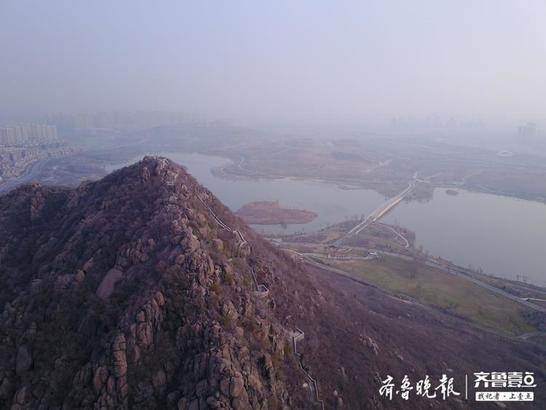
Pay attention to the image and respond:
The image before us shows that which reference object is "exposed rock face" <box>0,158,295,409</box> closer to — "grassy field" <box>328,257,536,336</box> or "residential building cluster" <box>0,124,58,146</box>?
"grassy field" <box>328,257,536,336</box>

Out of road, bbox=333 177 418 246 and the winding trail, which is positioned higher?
the winding trail

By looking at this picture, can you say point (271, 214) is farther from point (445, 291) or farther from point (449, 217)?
point (445, 291)

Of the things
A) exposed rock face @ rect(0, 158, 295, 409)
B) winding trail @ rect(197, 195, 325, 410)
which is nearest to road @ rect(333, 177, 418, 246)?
winding trail @ rect(197, 195, 325, 410)

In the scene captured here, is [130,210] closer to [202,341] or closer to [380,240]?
[202,341]

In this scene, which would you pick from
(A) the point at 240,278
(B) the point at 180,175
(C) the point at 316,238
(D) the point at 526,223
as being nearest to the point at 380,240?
(C) the point at 316,238
